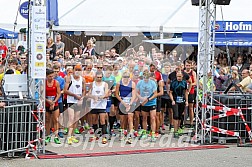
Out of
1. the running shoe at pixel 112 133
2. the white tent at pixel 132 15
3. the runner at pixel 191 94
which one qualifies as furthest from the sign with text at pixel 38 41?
the white tent at pixel 132 15

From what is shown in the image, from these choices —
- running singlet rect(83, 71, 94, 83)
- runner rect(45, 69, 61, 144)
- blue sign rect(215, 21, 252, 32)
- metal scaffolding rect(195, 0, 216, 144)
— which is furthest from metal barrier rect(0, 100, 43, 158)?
blue sign rect(215, 21, 252, 32)

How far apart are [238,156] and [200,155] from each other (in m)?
0.74

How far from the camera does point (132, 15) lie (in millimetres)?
22844

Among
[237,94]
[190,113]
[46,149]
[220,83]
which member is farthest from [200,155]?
[220,83]

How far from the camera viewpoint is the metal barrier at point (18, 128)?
1041 cm

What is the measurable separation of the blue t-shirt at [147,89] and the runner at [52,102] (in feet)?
6.64

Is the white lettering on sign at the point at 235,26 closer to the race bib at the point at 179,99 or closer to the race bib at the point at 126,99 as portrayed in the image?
the race bib at the point at 179,99

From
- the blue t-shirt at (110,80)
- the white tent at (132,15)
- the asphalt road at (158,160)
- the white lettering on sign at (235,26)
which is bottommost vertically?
the asphalt road at (158,160)

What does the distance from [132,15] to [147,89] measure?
9.86m

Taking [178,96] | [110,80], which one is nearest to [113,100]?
[110,80]

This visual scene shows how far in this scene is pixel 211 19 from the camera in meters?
13.2

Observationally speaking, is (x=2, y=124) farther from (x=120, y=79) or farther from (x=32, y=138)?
(x=120, y=79)

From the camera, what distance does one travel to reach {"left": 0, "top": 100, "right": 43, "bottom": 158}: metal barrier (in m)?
10.4

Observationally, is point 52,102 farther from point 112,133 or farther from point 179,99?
point 179,99
